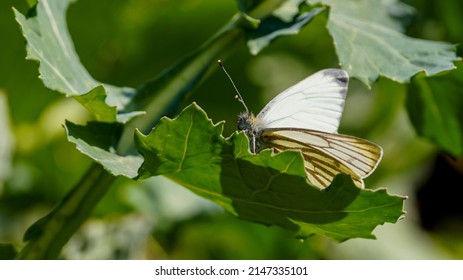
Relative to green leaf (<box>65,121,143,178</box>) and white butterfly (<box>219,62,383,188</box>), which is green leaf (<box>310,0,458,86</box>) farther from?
green leaf (<box>65,121,143,178</box>)

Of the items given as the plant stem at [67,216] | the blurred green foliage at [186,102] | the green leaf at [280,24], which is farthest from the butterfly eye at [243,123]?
the blurred green foliage at [186,102]

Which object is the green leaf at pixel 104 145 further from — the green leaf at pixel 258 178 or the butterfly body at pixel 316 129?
the butterfly body at pixel 316 129

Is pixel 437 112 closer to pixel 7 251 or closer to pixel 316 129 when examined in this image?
pixel 316 129

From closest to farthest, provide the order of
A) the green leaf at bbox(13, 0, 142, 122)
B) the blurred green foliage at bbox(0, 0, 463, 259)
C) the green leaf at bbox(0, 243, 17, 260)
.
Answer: the green leaf at bbox(13, 0, 142, 122) → the green leaf at bbox(0, 243, 17, 260) → the blurred green foliage at bbox(0, 0, 463, 259)

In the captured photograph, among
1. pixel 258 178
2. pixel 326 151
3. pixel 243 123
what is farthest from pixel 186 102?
pixel 258 178

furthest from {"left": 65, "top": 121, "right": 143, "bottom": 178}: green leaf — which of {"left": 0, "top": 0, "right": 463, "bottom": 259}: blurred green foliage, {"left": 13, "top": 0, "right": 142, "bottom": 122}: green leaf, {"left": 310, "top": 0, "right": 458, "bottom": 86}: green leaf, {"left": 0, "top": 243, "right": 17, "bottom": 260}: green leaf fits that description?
{"left": 0, "top": 0, "right": 463, "bottom": 259}: blurred green foliage
